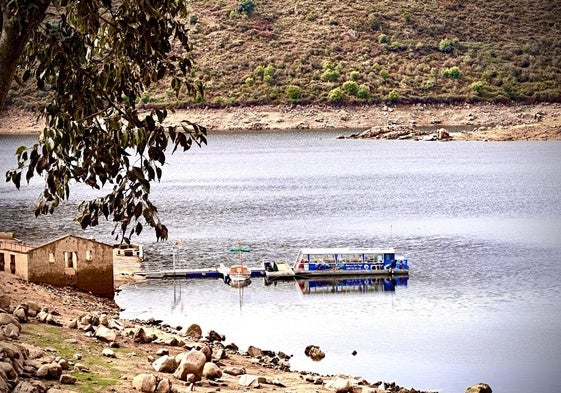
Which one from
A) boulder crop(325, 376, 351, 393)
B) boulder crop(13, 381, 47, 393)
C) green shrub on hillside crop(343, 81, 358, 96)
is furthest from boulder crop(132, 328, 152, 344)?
green shrub on hillside crop(343, 81, 358, 96)

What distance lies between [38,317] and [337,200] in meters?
44.5

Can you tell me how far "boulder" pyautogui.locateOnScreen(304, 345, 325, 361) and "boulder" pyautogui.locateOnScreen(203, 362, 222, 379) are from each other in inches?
292

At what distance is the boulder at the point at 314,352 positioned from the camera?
25.8 metres

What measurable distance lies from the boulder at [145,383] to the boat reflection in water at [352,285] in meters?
20.5

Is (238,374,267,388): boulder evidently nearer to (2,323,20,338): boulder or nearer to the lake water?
(2,323,20,338): boulder

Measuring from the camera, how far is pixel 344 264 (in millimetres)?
39438

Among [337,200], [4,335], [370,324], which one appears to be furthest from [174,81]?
[337,200]

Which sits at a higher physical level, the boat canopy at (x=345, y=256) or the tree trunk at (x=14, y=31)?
the tree trunk at (x=14, y=31)

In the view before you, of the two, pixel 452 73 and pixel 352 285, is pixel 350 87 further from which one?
pixel 352 285

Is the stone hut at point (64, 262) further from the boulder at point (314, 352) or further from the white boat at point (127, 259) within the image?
the white boat at point (127, 259)

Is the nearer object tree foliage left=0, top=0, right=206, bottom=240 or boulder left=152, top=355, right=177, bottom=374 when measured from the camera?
tree foliage left=0, top=0, right=206, bottom=240

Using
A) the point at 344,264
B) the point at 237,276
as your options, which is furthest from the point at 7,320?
the point at 344,264

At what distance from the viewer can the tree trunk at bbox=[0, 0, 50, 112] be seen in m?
9.45

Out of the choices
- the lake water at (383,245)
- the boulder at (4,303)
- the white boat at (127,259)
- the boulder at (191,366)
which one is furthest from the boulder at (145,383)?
the white boat at (127,259)
